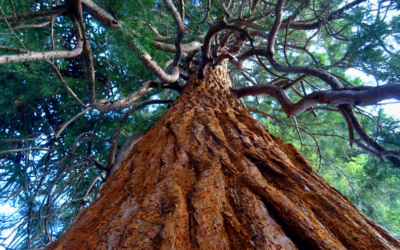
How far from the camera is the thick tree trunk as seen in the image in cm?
67

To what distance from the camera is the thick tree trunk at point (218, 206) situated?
0.67 meters

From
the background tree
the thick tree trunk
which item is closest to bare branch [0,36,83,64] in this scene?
the background tree

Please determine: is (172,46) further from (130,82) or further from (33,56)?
(33,56)

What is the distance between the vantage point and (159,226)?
688 mm

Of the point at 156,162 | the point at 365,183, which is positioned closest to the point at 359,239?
the point at 156,162

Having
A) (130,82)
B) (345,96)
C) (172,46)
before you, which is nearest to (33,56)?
(130,82)

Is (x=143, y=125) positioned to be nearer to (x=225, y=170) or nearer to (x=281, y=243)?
(x=225, y=170)

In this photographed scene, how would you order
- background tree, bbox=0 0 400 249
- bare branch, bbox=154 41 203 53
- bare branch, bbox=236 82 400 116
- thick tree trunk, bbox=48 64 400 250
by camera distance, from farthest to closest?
bare branch, bbox=154 41 203 53 < background tree, bbox=0 0 400 249 < bare branch, bbox=236 82 400 116 < thick tree trunk, bbox=48 64 400 250

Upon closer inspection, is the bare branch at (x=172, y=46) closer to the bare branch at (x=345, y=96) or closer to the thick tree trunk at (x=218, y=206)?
the bare branch at (x=345, y=96)

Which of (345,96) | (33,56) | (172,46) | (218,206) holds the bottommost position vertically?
(218,206)

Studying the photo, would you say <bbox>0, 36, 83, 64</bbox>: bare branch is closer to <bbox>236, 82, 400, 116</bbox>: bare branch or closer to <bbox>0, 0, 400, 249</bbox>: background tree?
<bbox>0, 0, 400, 249</bbox>: background tree

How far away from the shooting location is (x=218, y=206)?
2.53 feet

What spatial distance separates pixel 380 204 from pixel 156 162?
452 centimetres

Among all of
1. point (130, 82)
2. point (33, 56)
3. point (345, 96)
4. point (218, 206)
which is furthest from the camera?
point (130, 82)
